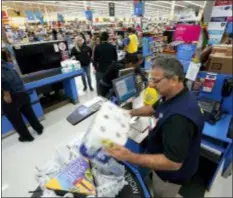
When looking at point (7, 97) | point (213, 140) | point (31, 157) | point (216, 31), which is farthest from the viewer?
point (216, 31)

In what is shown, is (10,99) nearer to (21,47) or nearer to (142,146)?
(21,47)

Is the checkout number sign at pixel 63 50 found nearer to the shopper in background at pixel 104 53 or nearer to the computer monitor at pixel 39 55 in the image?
the computer monitor at pixel 39 55

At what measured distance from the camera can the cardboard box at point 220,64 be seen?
1.95m

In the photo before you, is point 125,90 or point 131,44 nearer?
point 125,90

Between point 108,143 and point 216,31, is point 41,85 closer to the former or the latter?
point 108,143

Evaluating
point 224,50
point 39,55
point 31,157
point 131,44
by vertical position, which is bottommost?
point 31,157

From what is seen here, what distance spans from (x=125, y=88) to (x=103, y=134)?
4.41 ft

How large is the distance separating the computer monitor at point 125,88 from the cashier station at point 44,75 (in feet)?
6.24

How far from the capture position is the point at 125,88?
1.99 meters

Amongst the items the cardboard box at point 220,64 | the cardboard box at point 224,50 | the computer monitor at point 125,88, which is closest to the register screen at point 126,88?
the computer monitor at point 125,88

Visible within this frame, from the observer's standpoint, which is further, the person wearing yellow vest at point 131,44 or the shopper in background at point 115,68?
the person wearing yellow vest at point 131,44

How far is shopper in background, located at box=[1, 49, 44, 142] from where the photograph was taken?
7.68 feet

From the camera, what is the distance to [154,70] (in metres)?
1.04

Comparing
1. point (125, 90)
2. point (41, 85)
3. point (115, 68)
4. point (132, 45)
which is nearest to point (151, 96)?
point (125, 90)
